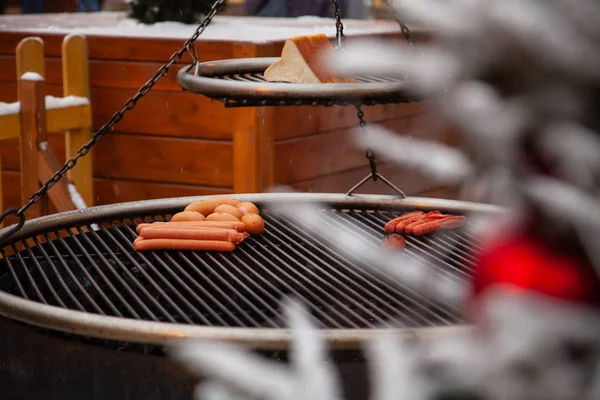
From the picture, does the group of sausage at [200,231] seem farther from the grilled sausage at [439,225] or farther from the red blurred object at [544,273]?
the red blurred object at [544,273]

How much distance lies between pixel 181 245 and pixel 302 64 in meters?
0.53

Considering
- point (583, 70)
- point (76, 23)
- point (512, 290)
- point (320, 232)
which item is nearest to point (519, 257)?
point (512, 290)

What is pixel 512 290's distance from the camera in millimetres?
528

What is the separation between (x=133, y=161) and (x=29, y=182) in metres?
0.52

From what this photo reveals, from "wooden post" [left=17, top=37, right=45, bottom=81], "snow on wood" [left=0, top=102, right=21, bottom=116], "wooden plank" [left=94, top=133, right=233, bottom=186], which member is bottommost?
"wooden plank" [left=94, top=133, right=233, bottom=186]

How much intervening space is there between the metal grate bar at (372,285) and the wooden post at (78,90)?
1754 mm

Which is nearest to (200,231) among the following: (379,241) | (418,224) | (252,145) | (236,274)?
(236,274)

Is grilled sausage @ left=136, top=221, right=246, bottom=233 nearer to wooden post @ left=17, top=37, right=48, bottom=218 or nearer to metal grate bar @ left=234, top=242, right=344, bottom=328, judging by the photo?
metal grate bar @ left=234, top=242, right=344, bottom=328

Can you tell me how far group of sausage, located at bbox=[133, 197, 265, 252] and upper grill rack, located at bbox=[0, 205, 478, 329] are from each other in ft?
0.09

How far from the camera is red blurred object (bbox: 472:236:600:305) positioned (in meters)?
0.52

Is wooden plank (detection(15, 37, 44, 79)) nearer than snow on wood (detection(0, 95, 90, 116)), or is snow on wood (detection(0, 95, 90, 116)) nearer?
snow on wood (detection(0, 95, 90, 116))

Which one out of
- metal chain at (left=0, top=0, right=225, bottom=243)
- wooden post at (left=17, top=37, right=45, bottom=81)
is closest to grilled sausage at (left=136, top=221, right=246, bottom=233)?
metal chain at (left=0, top=0, right=225, bottom=243)

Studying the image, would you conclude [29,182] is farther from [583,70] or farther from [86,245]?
[583,70]

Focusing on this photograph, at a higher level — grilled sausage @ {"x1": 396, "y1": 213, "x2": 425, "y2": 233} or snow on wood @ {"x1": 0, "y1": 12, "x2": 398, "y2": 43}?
snow on wood @ {"x1": 0, "y1": 12, "x2": 398, "y2": 43}
